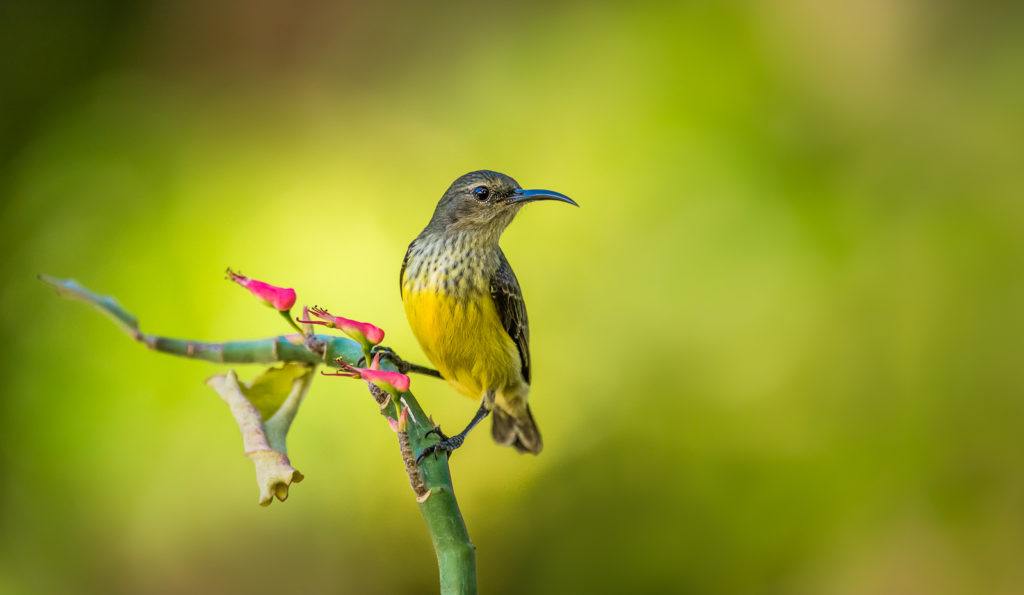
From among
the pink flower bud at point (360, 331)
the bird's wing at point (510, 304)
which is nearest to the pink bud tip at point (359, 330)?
the pink flower bud at point (360, 331)

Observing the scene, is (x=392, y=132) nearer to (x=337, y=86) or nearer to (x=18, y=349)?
(x=337, y=86)

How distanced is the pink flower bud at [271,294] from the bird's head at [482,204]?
6.14 ft

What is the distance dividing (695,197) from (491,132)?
51.8 inches

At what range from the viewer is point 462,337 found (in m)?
2.89

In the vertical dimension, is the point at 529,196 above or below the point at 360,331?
Result: above

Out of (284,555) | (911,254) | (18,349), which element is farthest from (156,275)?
(911,254)

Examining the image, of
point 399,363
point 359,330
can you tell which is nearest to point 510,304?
point 399,363

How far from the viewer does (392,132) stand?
556cm

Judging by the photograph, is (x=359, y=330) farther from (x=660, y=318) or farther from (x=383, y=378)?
(x=660, y=318)

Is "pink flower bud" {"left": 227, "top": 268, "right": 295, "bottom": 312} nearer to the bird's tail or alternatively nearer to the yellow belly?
the yellow belly

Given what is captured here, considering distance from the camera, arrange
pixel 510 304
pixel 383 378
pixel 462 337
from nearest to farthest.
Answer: pixel 383 378, pixel 462 337, pixel 510 304

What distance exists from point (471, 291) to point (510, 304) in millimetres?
208

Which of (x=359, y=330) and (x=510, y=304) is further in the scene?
(x=510, y=304)

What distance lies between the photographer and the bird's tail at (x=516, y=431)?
374cm
